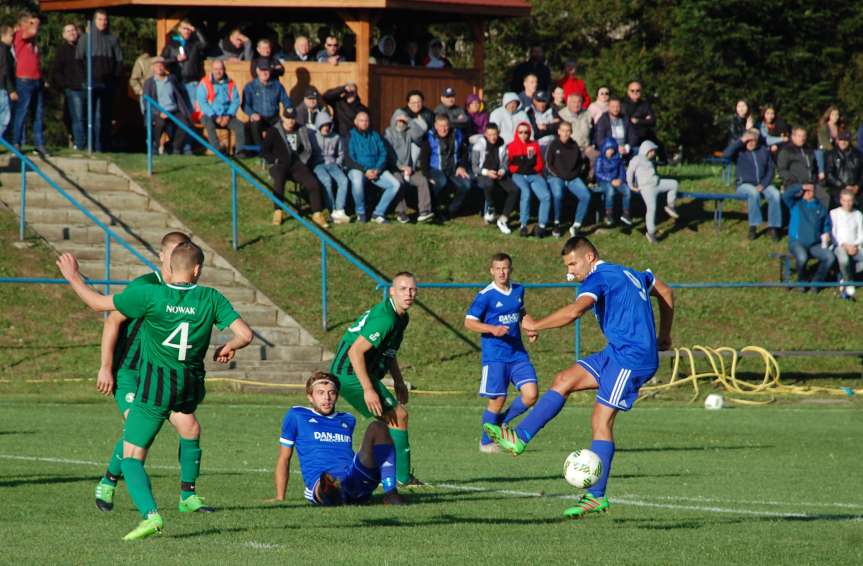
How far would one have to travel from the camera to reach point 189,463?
1017cm

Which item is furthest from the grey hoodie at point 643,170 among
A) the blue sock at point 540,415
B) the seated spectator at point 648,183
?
the blue sock at point 540,415

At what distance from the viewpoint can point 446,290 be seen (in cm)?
2509

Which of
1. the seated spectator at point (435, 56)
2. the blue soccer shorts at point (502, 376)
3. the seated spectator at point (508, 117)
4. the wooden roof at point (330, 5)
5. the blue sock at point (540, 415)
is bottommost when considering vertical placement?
the blue soccer shorts at point (502, 376)

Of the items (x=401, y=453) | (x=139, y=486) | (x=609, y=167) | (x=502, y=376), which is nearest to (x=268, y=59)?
(x=609, y=167)

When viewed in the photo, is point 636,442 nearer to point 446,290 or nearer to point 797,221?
point 446,290

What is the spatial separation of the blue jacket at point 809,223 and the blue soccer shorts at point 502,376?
455 inches

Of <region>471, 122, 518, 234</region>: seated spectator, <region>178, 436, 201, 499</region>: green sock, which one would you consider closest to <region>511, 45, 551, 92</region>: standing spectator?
<region>471, 122, 518, 234</region>: seated spectator

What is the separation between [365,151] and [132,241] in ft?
13.6

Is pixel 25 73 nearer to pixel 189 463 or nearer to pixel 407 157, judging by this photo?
pixel 407 157

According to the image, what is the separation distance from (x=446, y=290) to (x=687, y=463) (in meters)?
10.8

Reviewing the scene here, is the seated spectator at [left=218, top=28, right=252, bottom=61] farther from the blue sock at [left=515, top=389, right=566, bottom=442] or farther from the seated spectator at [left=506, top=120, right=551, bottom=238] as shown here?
the blue sock at [left=515, top=389, right=566, bottom=442]

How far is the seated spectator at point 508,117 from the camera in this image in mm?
26547

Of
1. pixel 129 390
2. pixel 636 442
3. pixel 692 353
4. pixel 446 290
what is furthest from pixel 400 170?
pixel 129 390

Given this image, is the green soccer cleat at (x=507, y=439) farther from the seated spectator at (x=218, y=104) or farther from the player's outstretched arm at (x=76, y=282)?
the seated spectator at (x=218, y=104)
